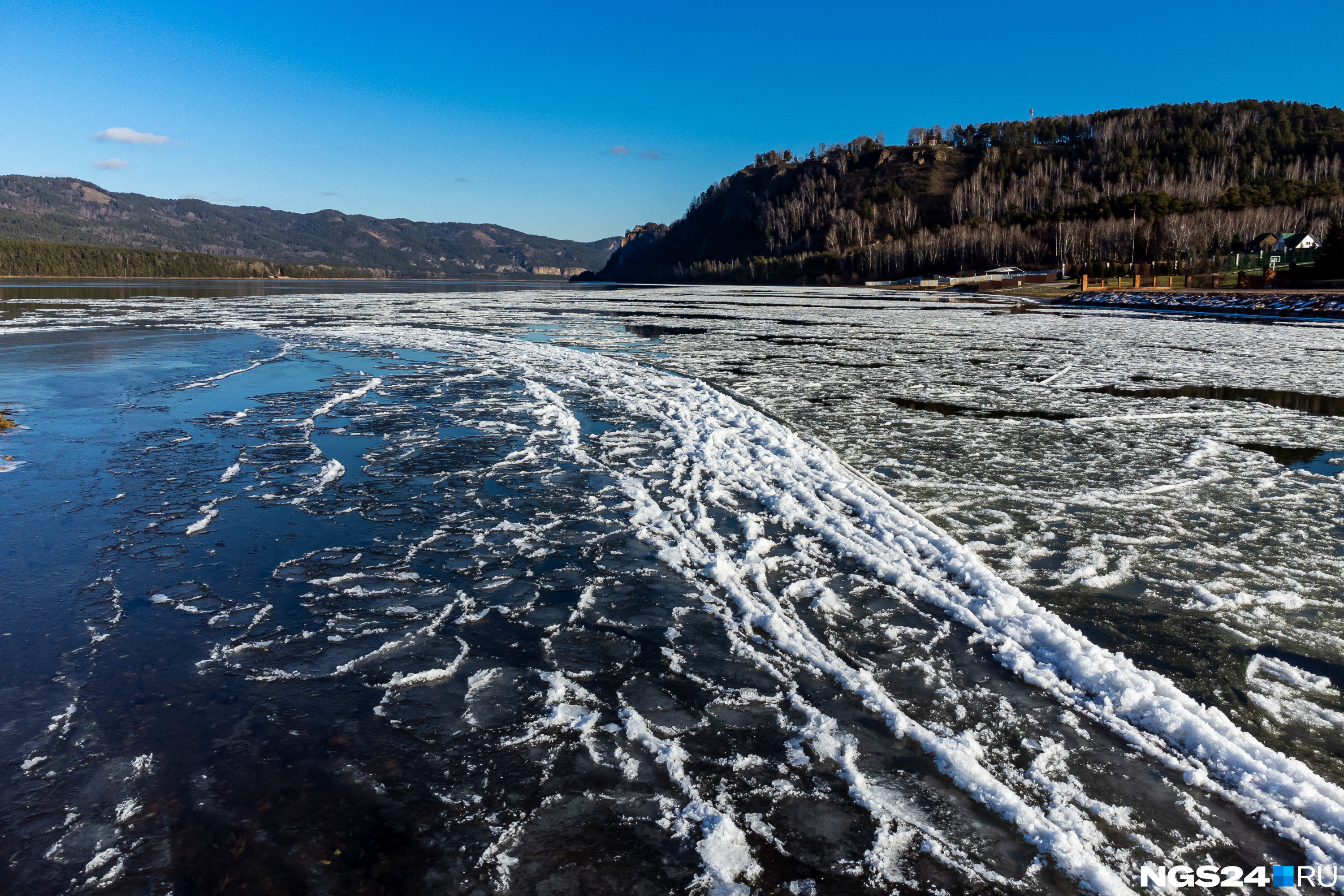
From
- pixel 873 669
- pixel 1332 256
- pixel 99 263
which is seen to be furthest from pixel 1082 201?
pixel 99 263

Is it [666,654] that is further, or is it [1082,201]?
[1082,201]

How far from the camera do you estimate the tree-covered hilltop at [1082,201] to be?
10188 centimetres

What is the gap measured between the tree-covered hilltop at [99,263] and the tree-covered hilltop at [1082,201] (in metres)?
123

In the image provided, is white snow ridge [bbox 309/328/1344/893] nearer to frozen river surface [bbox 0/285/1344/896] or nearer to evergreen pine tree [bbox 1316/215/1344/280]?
frozen river surface [bbox 0/285/1344/896]

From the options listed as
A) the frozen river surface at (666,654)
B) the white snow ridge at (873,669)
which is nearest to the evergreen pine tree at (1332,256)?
the frozen river surface at (666,654)

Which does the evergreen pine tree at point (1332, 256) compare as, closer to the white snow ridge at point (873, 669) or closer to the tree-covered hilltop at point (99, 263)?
the white snow ridge at point (873, 669)

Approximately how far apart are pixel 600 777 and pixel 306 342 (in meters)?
23.5

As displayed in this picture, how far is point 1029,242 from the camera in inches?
4584

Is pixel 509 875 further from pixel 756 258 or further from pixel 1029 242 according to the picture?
pixel 756 258

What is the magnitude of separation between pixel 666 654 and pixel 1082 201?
164m

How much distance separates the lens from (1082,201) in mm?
137625

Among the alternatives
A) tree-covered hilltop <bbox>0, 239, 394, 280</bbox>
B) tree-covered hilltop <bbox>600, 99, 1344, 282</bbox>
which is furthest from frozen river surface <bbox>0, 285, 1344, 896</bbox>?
tree-covered hilltop <bbox>0, 239, 394, 280</bbox>

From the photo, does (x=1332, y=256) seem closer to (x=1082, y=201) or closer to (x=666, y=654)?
(x=666, y=654)

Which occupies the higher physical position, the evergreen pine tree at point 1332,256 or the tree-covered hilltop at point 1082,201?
the tree-covered hilltop at point 1082,201
